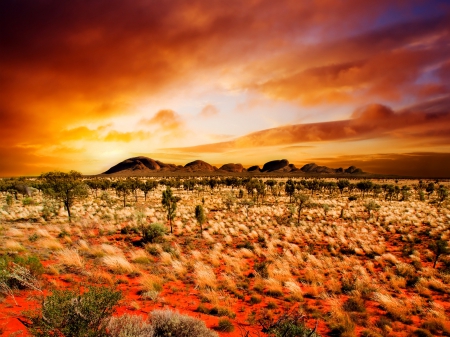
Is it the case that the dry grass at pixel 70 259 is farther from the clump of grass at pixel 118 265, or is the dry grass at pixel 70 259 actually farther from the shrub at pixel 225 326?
the shrub at pixel 225 326

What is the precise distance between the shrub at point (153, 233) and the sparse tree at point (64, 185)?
41.6 feet

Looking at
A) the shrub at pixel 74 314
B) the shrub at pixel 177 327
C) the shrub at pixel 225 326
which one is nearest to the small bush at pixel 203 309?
the shrub at pixel 225 326

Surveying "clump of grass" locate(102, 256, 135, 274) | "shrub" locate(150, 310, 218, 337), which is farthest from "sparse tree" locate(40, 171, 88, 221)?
"shrub" locate(150, 310, 218, 337)

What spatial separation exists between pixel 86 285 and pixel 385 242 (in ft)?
83.4

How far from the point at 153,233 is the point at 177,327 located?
626 inches

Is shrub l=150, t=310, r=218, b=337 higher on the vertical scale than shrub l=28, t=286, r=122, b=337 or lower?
lower

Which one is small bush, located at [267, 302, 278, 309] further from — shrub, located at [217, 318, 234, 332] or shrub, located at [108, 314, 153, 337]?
shrub, located at [108, 314, 153, 337]

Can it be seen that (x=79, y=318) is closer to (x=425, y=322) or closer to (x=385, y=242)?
(x=425, y=322)

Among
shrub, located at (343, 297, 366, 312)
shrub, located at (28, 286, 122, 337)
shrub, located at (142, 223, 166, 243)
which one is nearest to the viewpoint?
shrub, located at (28, 286, 122, 337)

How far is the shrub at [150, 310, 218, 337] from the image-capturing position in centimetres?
693

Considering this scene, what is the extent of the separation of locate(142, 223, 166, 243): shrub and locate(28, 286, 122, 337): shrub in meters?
14.9

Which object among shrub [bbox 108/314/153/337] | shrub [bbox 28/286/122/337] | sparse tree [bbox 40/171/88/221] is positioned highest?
sparse tree [bbox 40/171/88/221]

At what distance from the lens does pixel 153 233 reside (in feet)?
72.2

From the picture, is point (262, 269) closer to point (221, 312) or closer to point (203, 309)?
point (221, 312)
